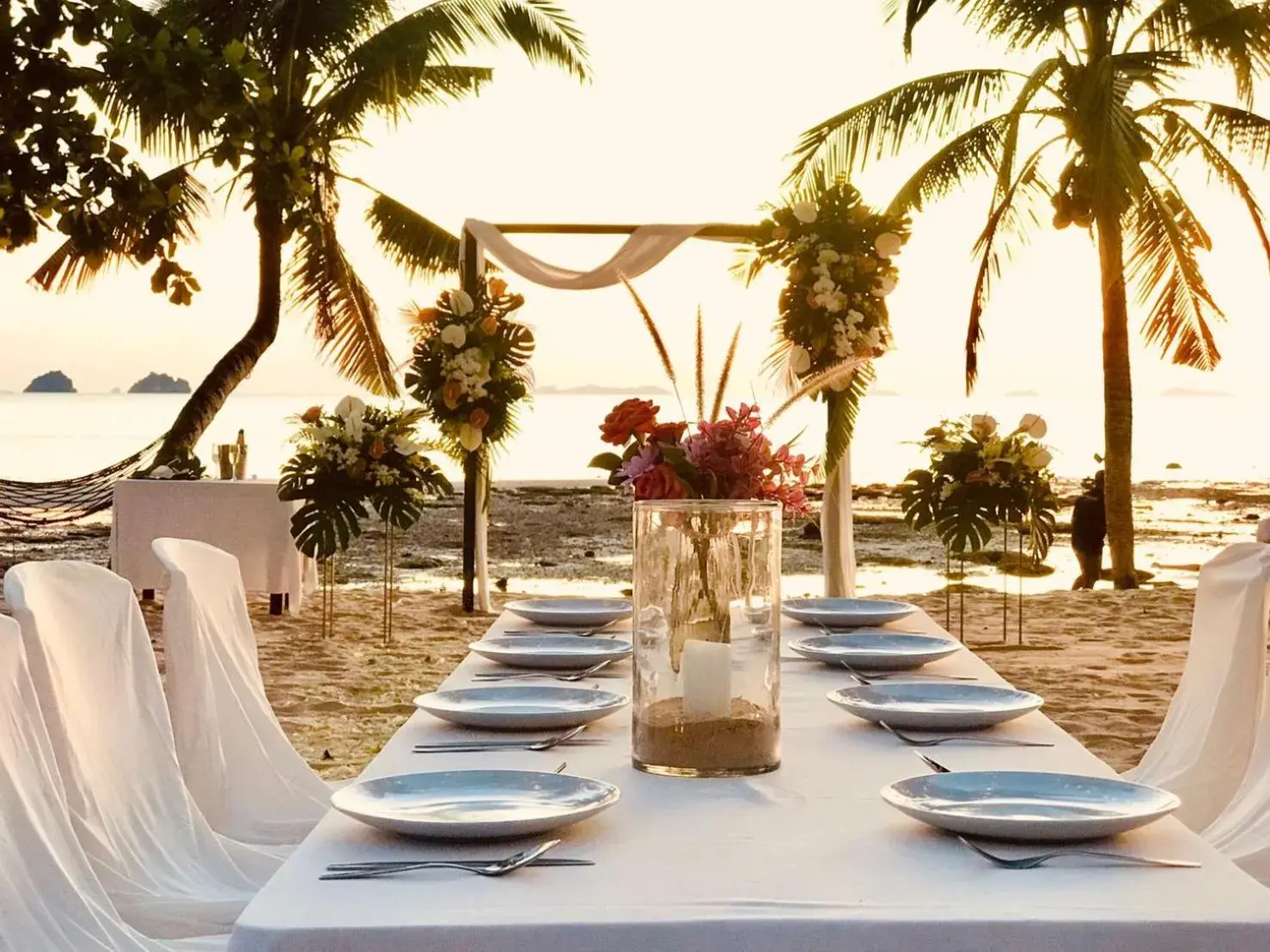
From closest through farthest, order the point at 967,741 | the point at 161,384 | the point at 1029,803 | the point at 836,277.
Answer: the point at 1029,803 → the point at 967,741 → the point at 836,277 → the point at 161,384

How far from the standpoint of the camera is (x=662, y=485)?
2154 mm

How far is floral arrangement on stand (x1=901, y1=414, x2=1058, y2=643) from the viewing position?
24.1ft

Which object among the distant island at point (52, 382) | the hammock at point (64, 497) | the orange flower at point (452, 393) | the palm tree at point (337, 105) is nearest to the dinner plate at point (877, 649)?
the orange flower at point (452, 393)

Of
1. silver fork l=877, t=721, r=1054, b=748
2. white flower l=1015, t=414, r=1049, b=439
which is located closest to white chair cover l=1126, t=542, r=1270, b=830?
silver fork l=877, t=721, r=1054, b=748

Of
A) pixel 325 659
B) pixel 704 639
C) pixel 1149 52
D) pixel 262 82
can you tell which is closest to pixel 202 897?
pixel 704 639

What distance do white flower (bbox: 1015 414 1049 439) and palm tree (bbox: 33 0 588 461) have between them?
242 inches

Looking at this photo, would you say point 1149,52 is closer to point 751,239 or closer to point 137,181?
point 751,239

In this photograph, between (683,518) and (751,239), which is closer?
(683,518)

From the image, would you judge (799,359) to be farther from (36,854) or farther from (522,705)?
(36,854)

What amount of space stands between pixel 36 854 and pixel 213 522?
21.8ft

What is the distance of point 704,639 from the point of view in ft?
6.11

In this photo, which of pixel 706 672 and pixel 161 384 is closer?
pixel 706 672

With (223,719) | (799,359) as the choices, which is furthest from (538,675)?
(799,359)

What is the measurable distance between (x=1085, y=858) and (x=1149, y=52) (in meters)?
10.5
